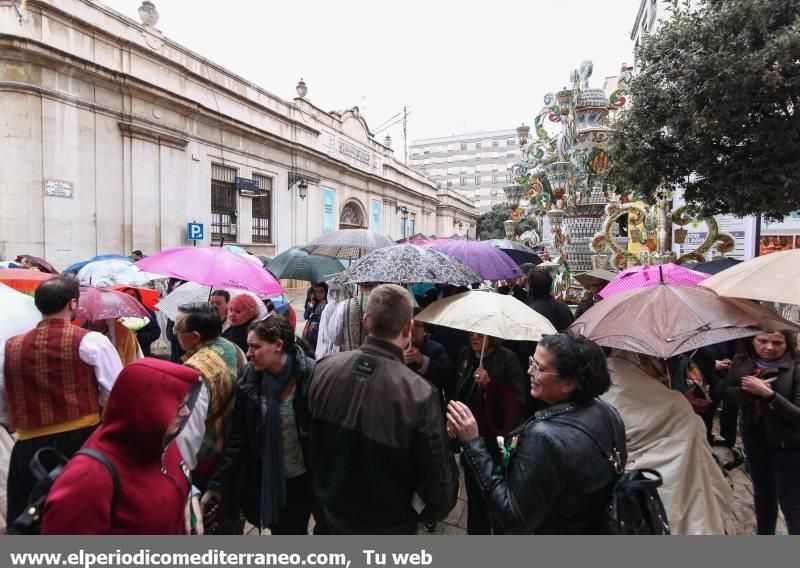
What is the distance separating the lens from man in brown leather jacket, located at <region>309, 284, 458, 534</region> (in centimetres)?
171

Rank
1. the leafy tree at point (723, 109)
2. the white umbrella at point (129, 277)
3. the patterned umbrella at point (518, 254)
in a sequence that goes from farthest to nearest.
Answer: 1. the patterned umbrella at point (518, 254)
2. the white umbrella at point (129, 277)
3. the leafy tree at point (723, 109)

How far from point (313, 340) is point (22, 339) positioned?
9.96 feet

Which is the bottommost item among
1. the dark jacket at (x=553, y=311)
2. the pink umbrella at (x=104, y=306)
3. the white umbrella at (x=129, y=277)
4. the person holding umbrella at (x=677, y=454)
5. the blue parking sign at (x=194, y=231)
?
the person holding umbrella at (x=677, y=454)

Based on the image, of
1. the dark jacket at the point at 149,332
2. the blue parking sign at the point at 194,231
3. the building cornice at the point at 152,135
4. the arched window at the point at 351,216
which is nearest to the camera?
the dark jacket at the point at 149,332

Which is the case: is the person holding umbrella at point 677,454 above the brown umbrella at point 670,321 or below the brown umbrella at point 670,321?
below

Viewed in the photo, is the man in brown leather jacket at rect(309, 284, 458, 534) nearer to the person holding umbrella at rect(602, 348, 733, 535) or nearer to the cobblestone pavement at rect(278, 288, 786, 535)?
the person holding umbrella at rect(602, 348, 733, 535)

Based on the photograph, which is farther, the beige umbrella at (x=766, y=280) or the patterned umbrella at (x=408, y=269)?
the patterned umbrella at (x=408, y=269)

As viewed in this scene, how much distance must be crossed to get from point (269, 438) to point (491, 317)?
60.9 inches

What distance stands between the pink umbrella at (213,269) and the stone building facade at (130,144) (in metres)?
8.05

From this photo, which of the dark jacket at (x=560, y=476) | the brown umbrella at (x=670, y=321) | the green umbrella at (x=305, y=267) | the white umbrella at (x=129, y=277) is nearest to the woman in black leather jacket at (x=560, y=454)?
the dark jacket at (x=560, y=476)

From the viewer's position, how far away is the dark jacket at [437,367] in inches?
121

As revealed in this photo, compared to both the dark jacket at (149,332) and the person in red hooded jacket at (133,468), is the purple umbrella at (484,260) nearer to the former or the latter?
the dark jacket at (149,332)

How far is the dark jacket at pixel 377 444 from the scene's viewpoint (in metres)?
1.71

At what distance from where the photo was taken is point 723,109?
4535mm
